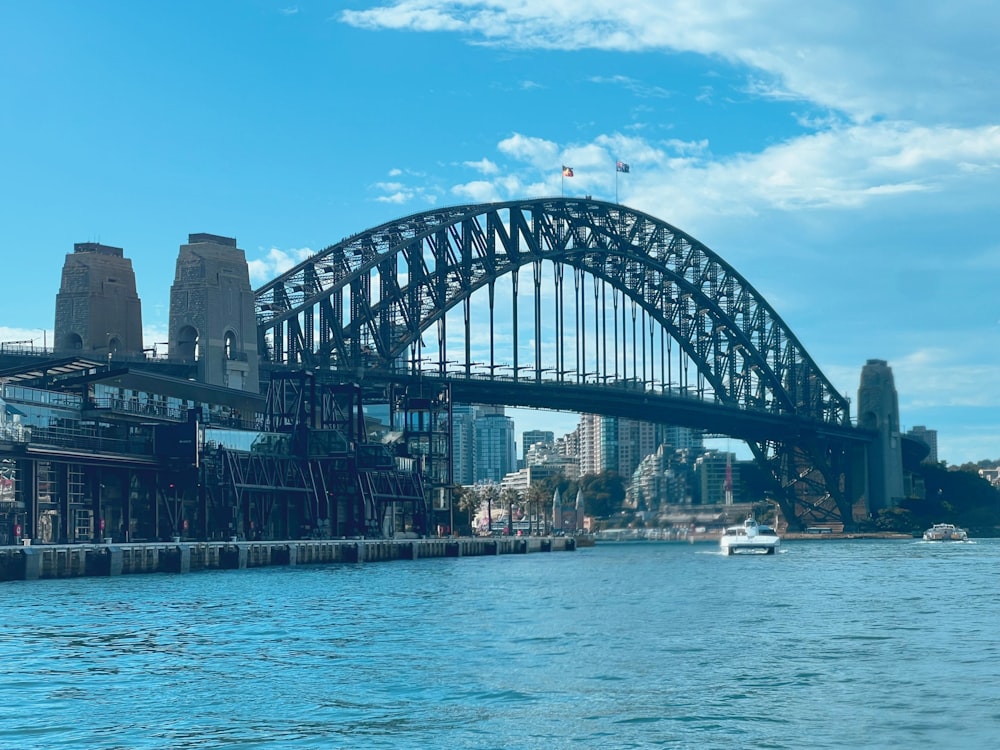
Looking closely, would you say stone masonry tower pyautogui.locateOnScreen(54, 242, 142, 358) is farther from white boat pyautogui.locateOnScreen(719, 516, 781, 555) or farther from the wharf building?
white boat pyautogui.locateOnScreen(719, 516, 781, 555)

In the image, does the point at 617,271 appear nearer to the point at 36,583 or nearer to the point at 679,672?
the point at 36,583

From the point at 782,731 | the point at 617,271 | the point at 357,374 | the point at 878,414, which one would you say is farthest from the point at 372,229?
the point at 782,731

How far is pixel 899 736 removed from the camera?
27250mm

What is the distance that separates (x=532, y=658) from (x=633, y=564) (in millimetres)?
66962

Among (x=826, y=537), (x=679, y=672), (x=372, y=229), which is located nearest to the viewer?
(x=679, y=672)

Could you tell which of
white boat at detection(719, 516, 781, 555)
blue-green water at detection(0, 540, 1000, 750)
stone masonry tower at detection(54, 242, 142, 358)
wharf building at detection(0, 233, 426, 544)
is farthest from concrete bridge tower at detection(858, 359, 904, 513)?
blue-green water at detection(0, 540, 1000, 750)

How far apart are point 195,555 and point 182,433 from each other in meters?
13.1

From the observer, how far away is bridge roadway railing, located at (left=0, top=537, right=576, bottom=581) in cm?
7069

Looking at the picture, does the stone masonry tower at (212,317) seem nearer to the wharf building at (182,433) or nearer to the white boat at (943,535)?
the wharf building at (182,433)

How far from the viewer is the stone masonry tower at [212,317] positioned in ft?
376

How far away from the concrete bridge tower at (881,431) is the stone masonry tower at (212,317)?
→ 103 metres

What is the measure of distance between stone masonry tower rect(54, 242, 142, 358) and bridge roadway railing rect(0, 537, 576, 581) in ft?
82.8

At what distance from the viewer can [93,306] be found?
11456 cm

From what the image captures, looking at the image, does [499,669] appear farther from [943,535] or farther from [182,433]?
[943,535]
